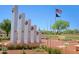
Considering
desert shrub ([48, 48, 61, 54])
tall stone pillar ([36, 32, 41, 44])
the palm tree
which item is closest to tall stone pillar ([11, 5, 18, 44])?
the palm tree

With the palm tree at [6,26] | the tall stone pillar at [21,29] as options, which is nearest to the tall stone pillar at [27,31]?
the tall stone pillar at [21,29]

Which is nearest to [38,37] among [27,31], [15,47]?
[27,31]

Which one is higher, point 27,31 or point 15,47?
point 27,31

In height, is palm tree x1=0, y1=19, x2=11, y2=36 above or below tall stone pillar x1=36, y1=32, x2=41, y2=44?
above

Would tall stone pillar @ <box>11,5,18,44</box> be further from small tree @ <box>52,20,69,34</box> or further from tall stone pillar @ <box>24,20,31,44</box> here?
small tree @ <box>52,20,69,34</box>

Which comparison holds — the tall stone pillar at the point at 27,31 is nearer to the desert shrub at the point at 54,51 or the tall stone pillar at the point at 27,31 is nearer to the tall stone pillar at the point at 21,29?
the tall stone pillar at the point at 21,29

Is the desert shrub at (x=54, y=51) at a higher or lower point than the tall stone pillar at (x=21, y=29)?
lower

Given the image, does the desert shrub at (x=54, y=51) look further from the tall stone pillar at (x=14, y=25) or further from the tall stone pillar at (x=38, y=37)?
the tall stone pillar at (x=14, y=25)

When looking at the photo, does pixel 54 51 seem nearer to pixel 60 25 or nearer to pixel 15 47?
pixel 60 25

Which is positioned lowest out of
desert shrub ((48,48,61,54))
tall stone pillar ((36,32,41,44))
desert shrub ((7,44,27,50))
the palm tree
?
desert shrub ((48,48,61,54))

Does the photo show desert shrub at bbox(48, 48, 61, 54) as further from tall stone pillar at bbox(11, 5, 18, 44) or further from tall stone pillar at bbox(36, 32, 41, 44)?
tall stone pillar at bbox(11, 5, 18, 44)

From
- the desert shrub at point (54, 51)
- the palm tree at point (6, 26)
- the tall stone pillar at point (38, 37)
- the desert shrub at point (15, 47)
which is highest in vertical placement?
the palm tree at point (6, 26)
